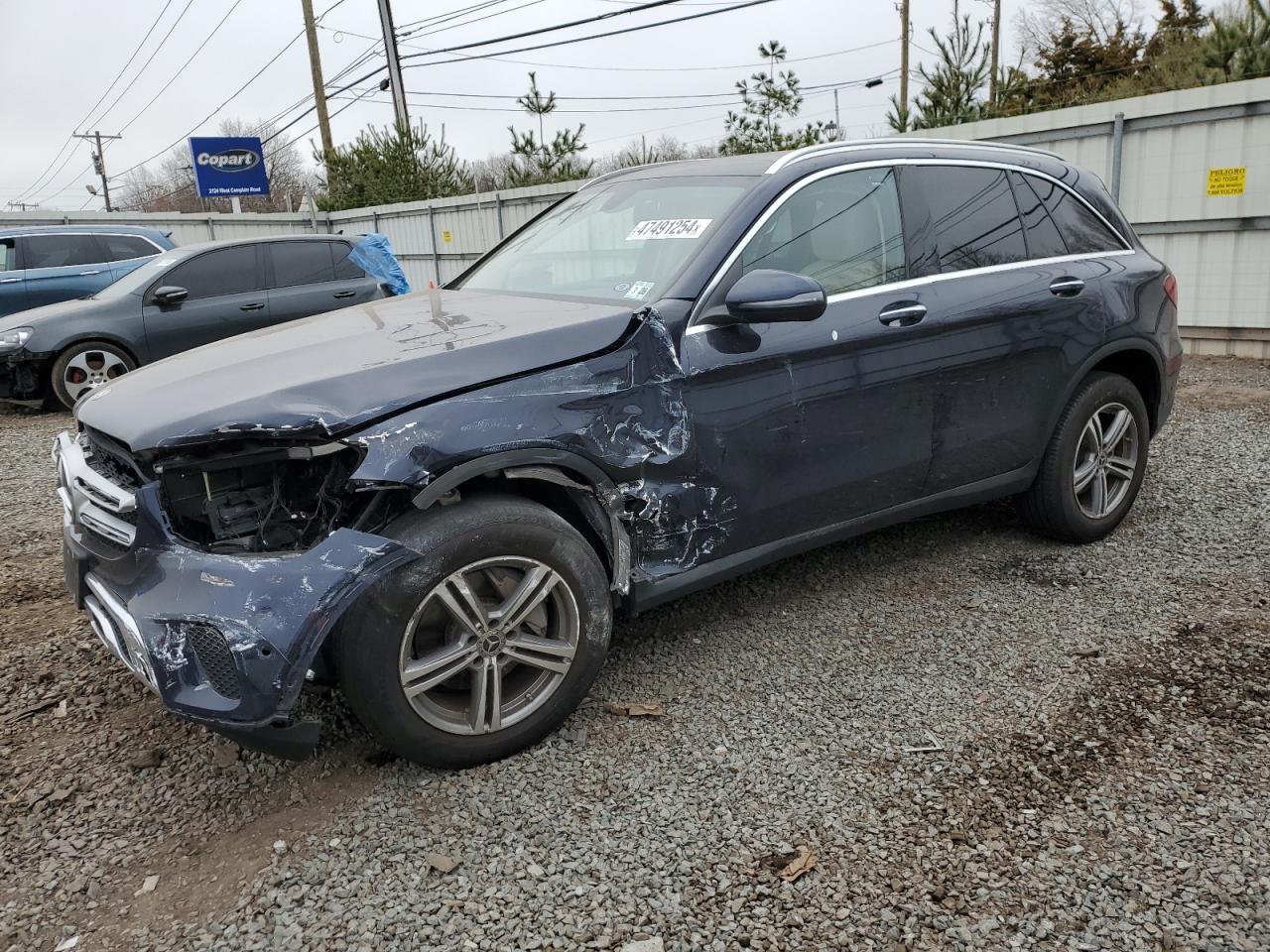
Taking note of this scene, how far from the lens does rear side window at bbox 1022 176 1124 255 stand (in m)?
4.23

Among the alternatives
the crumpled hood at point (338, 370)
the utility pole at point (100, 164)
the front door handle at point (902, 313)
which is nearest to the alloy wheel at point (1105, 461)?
the front door handle at point (902, 313)

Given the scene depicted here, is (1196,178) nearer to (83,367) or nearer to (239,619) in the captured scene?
(239,619)

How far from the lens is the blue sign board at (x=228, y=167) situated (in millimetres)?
25797

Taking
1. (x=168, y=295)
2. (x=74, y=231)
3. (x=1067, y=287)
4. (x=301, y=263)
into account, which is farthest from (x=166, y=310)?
(x=1067, y=287)

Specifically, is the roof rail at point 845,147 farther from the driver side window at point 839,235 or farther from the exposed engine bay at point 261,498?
the exposed engine bay at point 261,498

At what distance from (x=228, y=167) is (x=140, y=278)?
1975cm

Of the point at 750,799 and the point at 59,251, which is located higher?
the point at 59,251

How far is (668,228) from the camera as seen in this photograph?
344 centimetres

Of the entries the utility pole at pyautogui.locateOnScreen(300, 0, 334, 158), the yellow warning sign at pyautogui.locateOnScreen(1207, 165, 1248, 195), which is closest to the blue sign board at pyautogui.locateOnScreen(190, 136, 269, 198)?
the utility pole at pyautogui.locateOnScreen(300, 0, 334, 158)

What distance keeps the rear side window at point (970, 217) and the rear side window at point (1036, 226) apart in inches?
2.1

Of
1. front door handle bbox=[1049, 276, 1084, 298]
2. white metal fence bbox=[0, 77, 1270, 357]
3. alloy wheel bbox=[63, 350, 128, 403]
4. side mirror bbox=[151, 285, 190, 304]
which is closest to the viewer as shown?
front door handle bbox=[1049, 276, 1084, 298]

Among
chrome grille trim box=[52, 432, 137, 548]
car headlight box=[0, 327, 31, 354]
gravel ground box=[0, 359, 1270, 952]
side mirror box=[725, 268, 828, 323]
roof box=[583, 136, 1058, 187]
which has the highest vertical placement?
→ roof box=[583, 136, 1058, 187]

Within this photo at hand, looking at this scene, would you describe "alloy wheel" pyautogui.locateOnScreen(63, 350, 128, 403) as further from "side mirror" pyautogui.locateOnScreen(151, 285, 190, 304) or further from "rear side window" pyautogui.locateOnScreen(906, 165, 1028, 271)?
"rear side window" pyautogui.locateOnScreen(906, 165, 1028, 271)

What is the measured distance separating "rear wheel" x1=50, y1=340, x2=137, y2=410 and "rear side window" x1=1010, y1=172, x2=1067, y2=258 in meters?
7.93
